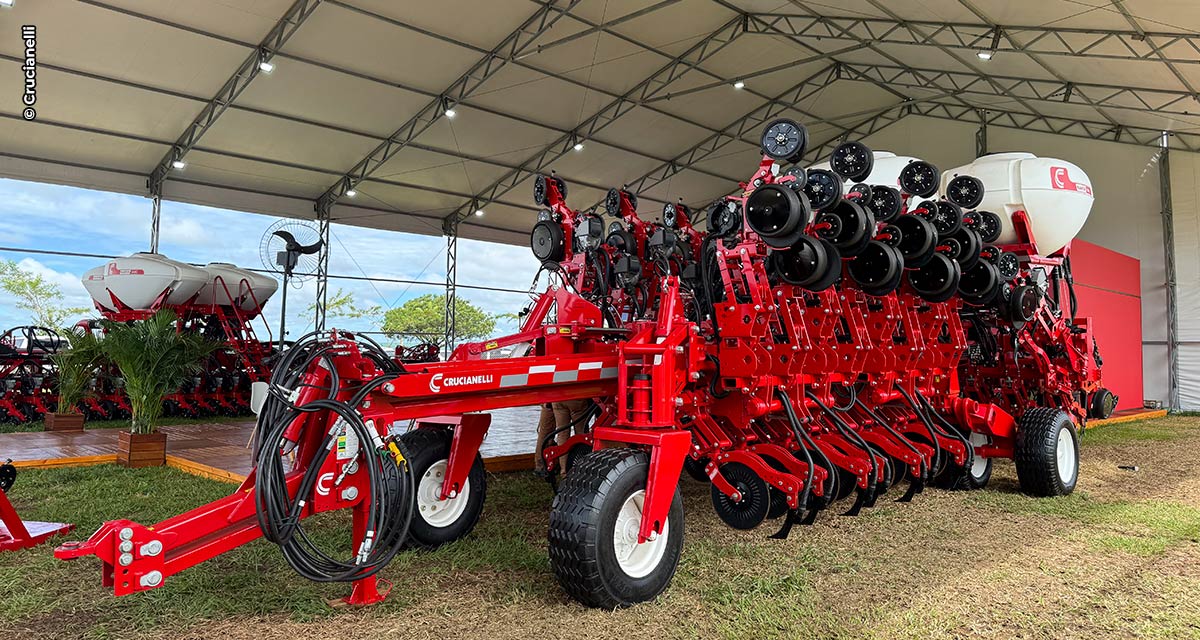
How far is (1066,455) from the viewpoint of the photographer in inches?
246

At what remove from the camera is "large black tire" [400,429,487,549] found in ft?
13.5

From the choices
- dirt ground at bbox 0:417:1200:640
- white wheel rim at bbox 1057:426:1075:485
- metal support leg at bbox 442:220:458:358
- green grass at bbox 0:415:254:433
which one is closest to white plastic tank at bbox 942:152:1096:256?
white wheel rim at bbox 1057:426:1075:485

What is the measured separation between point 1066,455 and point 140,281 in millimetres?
11972

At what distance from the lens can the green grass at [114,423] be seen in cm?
942

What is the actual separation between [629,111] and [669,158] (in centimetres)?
290

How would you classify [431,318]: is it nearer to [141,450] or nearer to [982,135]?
[141,450]

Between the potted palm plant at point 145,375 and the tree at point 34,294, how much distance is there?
38.5 feet

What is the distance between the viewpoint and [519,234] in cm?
2097

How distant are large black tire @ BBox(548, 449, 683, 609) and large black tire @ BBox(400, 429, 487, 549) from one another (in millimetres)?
1119

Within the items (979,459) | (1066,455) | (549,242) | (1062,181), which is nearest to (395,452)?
(549,242)

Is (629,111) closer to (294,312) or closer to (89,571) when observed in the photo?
(294,312)

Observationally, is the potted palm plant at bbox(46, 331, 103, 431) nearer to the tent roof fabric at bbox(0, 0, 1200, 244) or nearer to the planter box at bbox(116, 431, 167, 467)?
the planter box at bbox(116, 431, 167, 467)

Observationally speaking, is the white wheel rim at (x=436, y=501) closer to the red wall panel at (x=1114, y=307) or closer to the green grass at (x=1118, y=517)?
the green grass at (x=1118, y=517)

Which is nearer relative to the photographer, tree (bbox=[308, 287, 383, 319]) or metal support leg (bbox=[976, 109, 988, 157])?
metal support leg (bbox=[976, 109, 988, 157])
